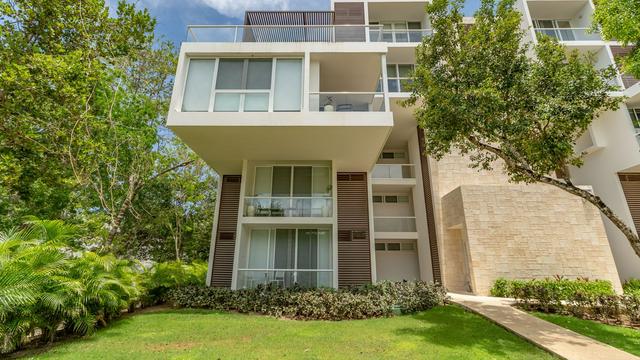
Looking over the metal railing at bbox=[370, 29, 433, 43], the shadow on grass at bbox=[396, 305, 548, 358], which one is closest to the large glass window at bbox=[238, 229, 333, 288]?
the shadow on grass at bbox=[396, 305, 548, 358]

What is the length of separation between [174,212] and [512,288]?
20.0 meters

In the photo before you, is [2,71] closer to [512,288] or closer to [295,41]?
[295,41]

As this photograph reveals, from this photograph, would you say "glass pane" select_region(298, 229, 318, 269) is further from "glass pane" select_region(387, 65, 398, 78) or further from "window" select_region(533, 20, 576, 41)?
"window" select_region(533, 20, 576, 41)

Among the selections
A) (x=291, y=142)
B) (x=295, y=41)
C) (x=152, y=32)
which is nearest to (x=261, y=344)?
(x=291, y=142)

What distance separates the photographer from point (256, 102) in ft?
32.2

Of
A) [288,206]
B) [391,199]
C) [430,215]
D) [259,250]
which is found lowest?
[259,250]

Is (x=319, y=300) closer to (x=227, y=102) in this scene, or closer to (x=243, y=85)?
(x=227, y=102)

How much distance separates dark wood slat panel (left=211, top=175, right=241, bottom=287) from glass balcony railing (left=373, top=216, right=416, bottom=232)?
26.5 ft

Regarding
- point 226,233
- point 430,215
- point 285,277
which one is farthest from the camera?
point 430,215

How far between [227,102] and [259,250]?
5635mm

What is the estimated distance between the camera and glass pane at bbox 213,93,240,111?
973 centimetres

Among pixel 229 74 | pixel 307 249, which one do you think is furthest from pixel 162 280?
pixel 229 74

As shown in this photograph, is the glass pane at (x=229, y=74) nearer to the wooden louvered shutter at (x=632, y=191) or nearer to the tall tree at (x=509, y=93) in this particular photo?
the tall tree at (x=509, y=93)

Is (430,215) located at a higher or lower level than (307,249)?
higher
